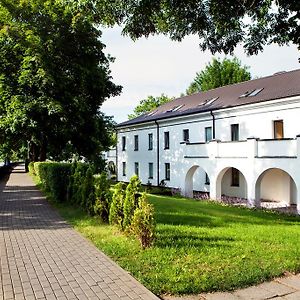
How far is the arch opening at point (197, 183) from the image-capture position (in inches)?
1060

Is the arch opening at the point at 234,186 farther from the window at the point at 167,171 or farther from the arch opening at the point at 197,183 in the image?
the window at the point at 167,171

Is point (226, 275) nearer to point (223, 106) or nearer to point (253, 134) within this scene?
point (253, 134)

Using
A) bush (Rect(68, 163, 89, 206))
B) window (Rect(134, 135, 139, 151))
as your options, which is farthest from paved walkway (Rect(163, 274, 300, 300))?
window (Rect(134, 135, 139, 151))

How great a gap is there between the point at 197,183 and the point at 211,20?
2211cm

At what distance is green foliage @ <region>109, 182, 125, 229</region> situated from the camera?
9.39m

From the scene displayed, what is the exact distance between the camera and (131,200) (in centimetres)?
863

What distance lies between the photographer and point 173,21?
8.00 metres

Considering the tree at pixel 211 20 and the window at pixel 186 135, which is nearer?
the tree at pixel 211 20

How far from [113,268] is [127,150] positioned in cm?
3469

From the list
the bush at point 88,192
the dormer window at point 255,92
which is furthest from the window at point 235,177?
the bush at point 88,192

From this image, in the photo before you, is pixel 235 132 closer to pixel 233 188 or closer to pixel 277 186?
pixel 233 188

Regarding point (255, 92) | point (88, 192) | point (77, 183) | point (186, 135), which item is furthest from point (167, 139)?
point (88, 192)

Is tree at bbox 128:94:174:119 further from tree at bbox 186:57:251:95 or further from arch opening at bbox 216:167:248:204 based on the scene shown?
arch opening at bbox 216:167:248:204

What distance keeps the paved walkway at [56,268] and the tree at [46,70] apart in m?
13.0
